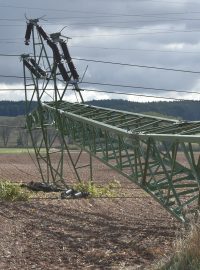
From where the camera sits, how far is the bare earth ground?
12.0 meters

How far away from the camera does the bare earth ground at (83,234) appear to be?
39.4ft

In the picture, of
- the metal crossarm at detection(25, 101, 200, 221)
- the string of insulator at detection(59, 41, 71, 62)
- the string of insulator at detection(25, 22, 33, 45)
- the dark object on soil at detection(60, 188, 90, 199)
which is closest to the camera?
the metal crossarm at detection(25, 101, 200, 221)

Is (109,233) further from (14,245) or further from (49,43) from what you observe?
(49,43)

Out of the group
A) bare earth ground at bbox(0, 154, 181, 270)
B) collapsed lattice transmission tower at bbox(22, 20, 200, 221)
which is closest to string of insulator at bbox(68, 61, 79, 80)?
collapsed lattice transmission tower at bbox(22, 20, 200, 221)

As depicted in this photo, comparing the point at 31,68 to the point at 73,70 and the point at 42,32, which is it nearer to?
the point at 42,32

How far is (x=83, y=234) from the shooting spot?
1498cm

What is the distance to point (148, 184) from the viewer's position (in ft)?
55.1

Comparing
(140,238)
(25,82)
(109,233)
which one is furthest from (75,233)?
(25,82)

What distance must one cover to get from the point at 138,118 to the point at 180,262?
38.0 ft

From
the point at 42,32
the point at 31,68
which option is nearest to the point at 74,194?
the point at 42,32

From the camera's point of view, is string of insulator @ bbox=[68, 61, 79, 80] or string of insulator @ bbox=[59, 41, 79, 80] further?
string of insulator @ bbox=[68, 61, 79, 80]

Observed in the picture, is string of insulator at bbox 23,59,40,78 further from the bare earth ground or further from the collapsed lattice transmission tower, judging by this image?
the bare earth ground

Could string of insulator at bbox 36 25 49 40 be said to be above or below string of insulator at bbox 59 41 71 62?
above

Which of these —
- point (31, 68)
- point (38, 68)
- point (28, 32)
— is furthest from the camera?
point (31, 68)
